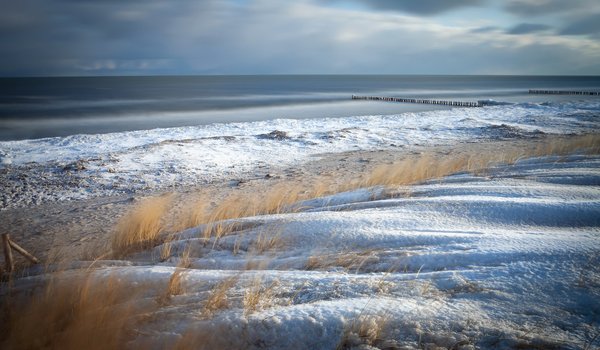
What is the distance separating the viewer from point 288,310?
2051 mm

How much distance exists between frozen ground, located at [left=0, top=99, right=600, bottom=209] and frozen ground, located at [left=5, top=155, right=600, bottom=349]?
7068mm

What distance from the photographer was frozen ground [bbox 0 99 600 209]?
10070mm

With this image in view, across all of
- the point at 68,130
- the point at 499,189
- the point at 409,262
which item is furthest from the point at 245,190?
the point at 68,130

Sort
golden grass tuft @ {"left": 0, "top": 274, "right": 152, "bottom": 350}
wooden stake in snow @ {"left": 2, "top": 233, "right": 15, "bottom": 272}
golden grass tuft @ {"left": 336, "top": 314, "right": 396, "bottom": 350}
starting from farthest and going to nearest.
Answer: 1. wooden stake in snow @ {"left": 2, "top": 233, "right": 15, "bottom": 272}
2. golden grass tuft @ {"left": 0, "top": 274, "right": 152, "bottom": 350}
3. golden grass tuft @ {"left": 336, "top": 314, "right": 396, "bottom": 350}

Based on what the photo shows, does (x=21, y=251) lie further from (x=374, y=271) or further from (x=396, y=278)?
(x=396, y=278)

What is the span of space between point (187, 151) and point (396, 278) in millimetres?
12327

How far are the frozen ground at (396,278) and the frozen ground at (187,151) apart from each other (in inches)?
278

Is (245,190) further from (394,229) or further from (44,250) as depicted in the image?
(394,229)

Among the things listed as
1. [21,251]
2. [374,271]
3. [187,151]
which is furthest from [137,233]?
[187,151]

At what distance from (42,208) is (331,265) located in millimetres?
8435

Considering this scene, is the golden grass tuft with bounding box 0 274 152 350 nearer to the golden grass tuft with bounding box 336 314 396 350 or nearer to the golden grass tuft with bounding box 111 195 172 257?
the golden grass tuft with bounding box 336 314 396 350

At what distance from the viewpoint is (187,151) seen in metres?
13.6

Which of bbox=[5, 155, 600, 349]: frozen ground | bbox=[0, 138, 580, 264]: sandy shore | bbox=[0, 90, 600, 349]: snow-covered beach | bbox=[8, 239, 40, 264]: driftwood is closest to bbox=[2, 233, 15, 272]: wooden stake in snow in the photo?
bbox=[8, 239, 40, 264]: driftwood

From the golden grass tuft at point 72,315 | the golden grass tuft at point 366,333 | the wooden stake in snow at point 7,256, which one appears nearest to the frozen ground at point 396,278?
the golden grass tuft at point 366,333
